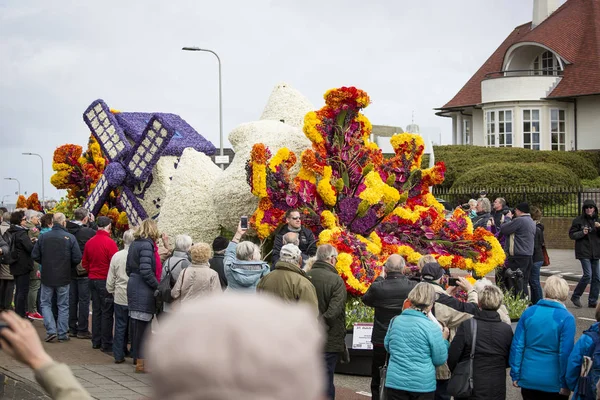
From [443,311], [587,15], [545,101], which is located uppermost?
[587,15]

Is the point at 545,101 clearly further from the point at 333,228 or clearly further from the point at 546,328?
A: the point at 546,328

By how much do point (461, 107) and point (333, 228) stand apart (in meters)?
33.5

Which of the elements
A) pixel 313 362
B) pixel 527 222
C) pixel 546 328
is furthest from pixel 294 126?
pixel 313 362

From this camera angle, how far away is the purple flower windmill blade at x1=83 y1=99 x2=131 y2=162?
1734 centimetres

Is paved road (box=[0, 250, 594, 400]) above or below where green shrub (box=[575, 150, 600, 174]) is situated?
below

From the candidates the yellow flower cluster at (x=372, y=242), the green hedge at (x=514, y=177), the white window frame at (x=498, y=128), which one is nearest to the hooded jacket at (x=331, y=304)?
the yellow flower cluster at (x=372, y=242)

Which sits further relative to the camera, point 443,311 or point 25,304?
point 25,304

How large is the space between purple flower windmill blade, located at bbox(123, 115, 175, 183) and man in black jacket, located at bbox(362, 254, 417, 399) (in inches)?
361

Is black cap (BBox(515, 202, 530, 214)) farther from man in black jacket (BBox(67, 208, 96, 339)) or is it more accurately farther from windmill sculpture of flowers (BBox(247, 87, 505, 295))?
man in black jacket (BBox(67, 208, 96, 339))

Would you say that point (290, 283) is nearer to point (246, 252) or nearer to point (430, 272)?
point (246, 252)

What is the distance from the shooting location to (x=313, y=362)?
4.67 feet

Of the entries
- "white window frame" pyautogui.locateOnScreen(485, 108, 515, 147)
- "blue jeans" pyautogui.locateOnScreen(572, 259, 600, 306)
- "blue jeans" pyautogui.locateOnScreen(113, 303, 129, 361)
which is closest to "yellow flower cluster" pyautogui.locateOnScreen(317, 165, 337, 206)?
"blue jeans" pyautogui.locateOnScreen(113, 303, 129, 361)

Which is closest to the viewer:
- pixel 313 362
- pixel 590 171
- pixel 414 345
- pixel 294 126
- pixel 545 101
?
pixel 313 362

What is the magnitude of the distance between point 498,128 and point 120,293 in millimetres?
32257
